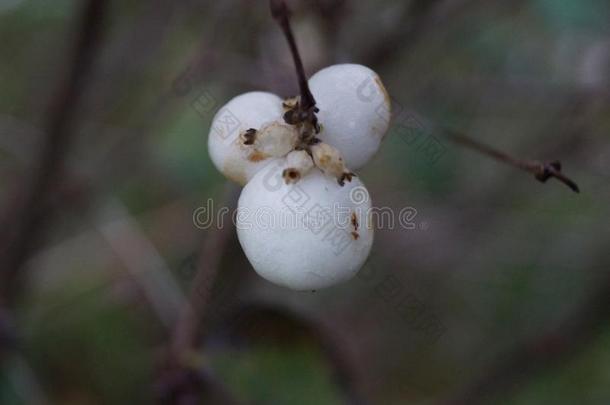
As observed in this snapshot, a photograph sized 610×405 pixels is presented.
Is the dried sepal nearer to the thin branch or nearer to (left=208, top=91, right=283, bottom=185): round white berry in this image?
(left=208, top=91, right=283, bottom=185): round white berry

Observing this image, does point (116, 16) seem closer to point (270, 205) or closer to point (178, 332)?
point (178, 332)

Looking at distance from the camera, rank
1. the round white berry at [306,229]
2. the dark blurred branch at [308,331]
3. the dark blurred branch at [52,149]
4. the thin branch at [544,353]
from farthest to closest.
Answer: the thin branch at [544,353]
the dark blurred branch at [308,331]
the dark blurred branch at [52,149]
the round white berry at [306,229]

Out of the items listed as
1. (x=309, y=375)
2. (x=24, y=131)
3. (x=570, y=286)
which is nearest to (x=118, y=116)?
(x=24, y=131)

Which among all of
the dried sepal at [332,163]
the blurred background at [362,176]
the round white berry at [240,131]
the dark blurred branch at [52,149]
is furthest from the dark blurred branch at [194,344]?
the dried sepal at [332,163]

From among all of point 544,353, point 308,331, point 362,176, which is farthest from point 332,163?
point 362,176

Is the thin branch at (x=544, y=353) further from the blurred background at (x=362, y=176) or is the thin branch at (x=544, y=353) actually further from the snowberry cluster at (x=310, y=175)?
the snowberry cluster at (x=310, y=175)

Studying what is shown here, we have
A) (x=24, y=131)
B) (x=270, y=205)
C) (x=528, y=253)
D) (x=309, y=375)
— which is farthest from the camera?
(x=528, y=253)

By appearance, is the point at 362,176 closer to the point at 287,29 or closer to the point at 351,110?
the point at 351,110
